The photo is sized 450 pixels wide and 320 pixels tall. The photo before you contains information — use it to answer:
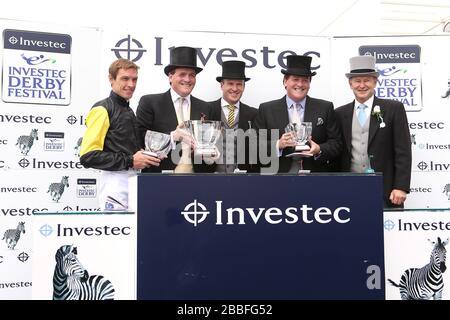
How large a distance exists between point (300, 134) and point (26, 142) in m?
2.29

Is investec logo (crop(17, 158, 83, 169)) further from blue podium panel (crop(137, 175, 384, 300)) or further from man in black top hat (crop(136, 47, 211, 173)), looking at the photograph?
blue podium panel (crop(137, 175, 384, 300))

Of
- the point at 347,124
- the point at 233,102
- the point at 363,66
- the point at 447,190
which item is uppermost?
the point at 363,66

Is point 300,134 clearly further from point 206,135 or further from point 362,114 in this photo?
point 362,114

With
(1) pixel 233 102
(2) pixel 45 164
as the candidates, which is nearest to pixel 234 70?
(1) pixel 233 102

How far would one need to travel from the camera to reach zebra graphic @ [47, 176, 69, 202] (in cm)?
390

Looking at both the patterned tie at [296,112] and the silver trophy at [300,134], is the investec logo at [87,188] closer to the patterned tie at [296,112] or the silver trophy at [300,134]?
the patterned tie at [296,112]

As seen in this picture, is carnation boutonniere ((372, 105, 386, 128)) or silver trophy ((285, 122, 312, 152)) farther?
carnation boutonniere ((372, 105, 386, 128))

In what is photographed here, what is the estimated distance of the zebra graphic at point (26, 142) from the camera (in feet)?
12.6

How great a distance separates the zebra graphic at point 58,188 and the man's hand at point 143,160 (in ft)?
4.06

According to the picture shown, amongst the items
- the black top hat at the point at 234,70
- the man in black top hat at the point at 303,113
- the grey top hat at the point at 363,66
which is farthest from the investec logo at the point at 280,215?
the black top hat at the point at 234,70

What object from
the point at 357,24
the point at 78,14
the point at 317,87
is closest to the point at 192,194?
the point at 317,87

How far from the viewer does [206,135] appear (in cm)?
236

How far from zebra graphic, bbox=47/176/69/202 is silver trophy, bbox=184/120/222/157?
1924mm

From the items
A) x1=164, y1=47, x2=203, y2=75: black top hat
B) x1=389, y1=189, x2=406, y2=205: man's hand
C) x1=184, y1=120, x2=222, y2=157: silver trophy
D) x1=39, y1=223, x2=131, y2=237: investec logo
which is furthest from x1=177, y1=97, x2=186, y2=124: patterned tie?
x1=39, y1=223, x2=131, y2=237: investec logo
